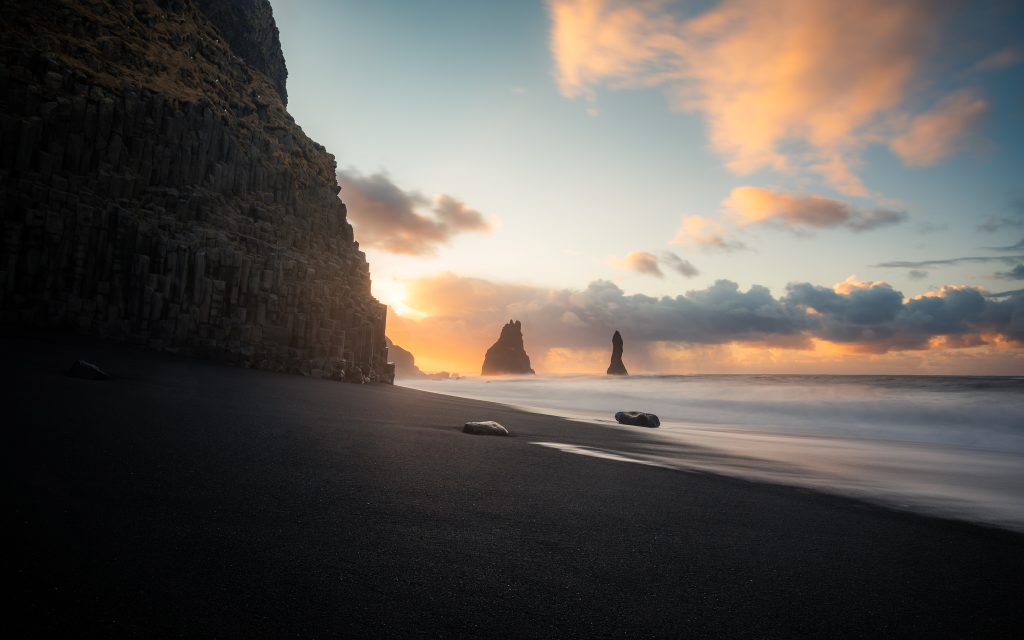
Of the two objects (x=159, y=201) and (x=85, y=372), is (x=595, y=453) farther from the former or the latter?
(x=159, y=201)

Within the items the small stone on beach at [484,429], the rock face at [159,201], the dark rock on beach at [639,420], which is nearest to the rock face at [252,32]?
the rock face at [159,201]

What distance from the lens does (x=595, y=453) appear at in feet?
23.8

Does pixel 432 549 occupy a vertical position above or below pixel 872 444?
above

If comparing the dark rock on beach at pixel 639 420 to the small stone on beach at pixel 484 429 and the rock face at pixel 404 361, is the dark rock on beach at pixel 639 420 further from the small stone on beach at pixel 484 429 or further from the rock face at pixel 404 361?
the rock face at pixel 404 361

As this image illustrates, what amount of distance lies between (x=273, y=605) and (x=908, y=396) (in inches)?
1243

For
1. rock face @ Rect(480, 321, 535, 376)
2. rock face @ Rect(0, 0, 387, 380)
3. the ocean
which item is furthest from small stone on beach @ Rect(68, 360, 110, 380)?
rock face @ Rect(480, 321, 535, 376)

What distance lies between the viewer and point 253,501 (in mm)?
3234

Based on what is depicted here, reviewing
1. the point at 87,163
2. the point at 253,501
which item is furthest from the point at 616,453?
the point at 87,163

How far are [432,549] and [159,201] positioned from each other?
20.6 metres

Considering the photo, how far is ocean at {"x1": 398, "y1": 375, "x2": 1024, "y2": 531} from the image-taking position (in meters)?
6.13

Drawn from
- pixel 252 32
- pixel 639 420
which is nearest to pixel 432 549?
pixel 639 420

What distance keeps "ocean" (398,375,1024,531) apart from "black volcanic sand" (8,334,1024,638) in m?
1.42

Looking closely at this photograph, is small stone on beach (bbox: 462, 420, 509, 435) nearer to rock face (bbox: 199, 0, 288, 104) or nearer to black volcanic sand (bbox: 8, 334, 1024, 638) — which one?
black volcanic sand (bbox: 8, 334, 1024, 638)

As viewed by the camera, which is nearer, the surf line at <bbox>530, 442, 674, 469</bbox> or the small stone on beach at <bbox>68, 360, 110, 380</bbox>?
the surf line at <bbox>530, 442, 674, 469</bbox>
